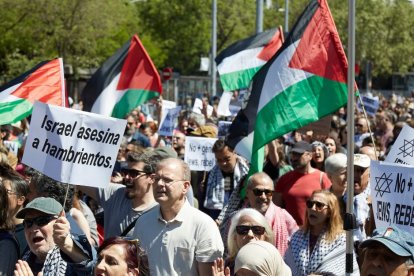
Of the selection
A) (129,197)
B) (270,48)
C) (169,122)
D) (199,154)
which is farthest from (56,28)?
(129,197)

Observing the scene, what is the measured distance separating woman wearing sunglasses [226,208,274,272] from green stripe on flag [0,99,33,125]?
422 cm

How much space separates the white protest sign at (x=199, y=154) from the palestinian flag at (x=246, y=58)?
3681mm

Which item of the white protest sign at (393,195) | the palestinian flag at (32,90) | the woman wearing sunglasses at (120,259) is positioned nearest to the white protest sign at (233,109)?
the palestinian flag at (32,90)

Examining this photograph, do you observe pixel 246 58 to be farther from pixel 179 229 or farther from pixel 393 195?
pixel 393 195

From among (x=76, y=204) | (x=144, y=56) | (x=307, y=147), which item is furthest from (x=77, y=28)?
(x=76, y=204)

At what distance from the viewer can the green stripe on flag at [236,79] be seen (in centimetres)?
1633

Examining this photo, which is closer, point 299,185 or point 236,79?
point 299,185

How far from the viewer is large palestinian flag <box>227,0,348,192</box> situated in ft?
27.5

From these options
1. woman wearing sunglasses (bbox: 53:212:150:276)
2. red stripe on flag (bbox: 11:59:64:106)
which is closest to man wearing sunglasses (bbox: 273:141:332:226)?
red stripe on flag (bbox: 11:59:64:106)

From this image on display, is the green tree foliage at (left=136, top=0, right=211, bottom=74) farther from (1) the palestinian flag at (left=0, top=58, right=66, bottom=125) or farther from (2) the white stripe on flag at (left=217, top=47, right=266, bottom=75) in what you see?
(1) the palestinian flag at (left=0, top=58, right=66, bottom=125)

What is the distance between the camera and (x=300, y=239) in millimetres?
7539

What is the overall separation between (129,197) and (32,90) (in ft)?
9.03

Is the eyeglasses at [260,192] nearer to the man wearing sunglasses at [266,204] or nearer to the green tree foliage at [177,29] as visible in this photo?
the man wearing sunglasses at [266,204]

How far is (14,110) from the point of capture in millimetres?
11047
